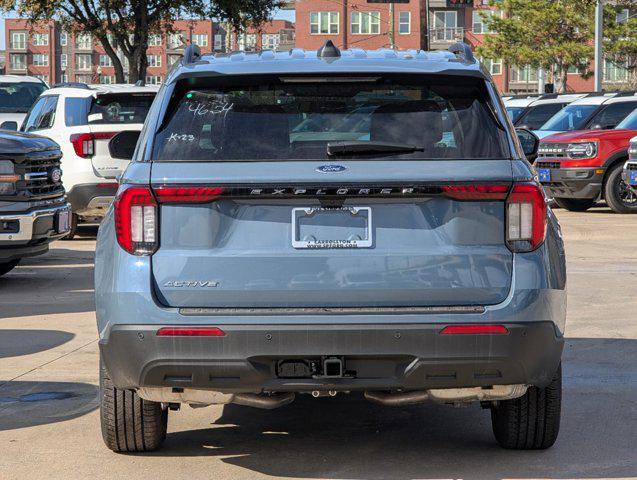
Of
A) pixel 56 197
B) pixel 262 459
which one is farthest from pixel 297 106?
pixel 56 197

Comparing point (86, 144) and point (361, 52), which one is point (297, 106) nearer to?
point (361, 52)

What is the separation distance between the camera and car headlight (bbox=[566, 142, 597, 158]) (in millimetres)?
20812

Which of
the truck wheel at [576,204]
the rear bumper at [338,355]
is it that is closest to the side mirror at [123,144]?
the rear bumper at [338,355]

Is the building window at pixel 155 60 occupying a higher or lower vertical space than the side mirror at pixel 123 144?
higher

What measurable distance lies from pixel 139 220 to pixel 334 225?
76 centimetres

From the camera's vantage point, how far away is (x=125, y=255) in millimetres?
5211

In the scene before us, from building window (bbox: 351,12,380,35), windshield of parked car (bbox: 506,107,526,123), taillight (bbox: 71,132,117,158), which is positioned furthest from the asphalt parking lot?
building window (bbox: 351,12,380,35)

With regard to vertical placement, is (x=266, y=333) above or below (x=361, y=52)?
below

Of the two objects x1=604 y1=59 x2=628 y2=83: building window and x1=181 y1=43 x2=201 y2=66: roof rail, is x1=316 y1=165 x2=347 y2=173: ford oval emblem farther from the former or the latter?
x1=604 y1=59 x2=628 y2=83: building window

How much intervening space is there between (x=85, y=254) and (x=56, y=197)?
320 cm

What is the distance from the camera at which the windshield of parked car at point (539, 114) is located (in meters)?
26.6

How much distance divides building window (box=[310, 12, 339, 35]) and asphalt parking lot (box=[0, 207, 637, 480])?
91.8 m

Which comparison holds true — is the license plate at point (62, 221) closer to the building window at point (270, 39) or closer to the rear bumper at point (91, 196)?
the rear bumper at point (91, 196)

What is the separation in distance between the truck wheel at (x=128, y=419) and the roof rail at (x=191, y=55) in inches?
53.6
